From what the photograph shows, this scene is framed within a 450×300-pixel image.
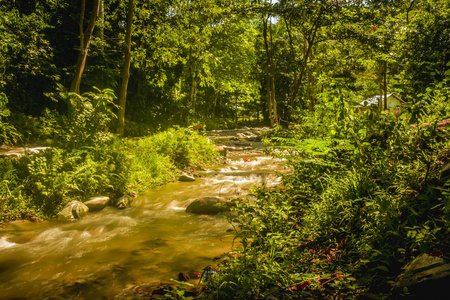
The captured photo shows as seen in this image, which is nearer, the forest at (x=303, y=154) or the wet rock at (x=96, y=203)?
the forest at (x=303, y=154)

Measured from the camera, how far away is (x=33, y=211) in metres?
5.61

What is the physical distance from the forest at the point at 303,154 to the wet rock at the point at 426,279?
0.01 meters

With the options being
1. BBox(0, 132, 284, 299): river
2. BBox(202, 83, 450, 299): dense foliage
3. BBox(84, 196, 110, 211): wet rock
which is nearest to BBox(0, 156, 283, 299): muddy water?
BBox(0, 132, 284, 299): river

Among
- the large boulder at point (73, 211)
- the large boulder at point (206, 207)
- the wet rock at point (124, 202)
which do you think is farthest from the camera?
the wet rock at point (124, 202)

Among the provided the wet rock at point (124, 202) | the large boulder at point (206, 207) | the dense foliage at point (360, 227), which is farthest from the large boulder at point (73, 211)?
the dense foliage at point (360, 227)

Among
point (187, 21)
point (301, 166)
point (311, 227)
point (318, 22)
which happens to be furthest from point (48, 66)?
point (311, 227)

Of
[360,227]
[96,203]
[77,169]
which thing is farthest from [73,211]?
[360,227]

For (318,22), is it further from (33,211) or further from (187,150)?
(33,211)

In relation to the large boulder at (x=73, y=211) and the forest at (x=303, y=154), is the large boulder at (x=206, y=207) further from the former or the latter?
the large boulder at (x=73, y=211)

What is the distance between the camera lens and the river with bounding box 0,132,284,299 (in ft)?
11.1

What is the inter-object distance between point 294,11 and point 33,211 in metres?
12.9

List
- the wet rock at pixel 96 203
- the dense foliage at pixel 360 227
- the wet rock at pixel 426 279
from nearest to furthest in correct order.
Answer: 1. the wet rock at pixel 426 279
2. the dense foliage at pixel 360 227
3. the wet rock at pixel 96 203

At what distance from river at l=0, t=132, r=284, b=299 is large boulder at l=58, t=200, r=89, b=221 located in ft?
0.53

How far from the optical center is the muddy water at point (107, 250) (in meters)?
3.39
